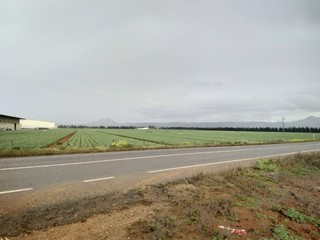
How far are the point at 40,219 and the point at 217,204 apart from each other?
4.43 meters

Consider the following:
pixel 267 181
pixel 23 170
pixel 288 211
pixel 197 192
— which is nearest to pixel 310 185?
pixel 267 181

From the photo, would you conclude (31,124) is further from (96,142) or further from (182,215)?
(182,215)

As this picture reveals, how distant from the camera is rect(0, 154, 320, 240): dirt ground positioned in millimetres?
5176

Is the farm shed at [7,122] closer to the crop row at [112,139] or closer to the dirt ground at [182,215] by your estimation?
the crop row at [112,139]

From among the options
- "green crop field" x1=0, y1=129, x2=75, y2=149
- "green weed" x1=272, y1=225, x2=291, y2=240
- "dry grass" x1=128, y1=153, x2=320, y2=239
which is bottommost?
"green weed" x1=272, y1=225, x2=291, y2=240

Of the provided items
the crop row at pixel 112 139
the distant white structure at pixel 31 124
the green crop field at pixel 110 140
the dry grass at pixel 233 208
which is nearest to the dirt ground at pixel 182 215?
the dry grass at pixel 233 208

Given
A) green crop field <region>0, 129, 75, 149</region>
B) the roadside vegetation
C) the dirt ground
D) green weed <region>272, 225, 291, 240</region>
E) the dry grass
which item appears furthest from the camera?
green crop field <region>0, 129, 75, 149</region>

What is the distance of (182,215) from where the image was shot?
6180 millimetres

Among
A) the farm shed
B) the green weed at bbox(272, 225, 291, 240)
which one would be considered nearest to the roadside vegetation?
the green weed at bbox(272, 225, 291, 240)

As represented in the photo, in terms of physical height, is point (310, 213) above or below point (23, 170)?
below

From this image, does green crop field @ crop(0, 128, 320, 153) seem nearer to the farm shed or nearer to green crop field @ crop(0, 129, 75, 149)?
green crop field @ crop(0, 129, 75, 149)

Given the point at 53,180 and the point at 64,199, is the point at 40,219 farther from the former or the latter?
the point at 53,180

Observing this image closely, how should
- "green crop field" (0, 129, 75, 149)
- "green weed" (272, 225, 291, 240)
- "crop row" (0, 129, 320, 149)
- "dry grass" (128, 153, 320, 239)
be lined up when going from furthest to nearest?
"crop row" (0, 129, 320, 149), "green crop field" (0, 129, 75, 149), "green weed" (272, 225, 291, 240), "dry grass" (128, 153, 320, 239)

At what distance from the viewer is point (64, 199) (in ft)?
22.7
